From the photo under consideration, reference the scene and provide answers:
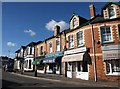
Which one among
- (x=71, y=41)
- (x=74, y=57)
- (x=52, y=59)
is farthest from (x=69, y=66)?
(x=52, y=59)

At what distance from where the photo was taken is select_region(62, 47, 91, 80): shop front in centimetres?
2025

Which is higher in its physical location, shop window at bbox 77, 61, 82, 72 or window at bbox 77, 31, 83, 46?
window at bbox 77, 31, 83, 46

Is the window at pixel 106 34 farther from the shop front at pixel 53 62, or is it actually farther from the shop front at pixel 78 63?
the shop front at pixel 53 62

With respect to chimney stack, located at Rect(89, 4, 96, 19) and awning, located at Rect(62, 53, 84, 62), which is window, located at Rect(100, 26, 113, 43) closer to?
awning, located at Rect(62, 53, 84, 62)

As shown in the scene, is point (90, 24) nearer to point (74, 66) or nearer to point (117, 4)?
point (117, 4)

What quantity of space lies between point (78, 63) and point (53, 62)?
596cm

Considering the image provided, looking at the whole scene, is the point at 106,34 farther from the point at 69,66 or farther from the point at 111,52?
the point at 69,66

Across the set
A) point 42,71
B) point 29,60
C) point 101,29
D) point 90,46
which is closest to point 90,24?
point 101,29

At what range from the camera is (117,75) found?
17750mm

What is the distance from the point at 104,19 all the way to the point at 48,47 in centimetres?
1428

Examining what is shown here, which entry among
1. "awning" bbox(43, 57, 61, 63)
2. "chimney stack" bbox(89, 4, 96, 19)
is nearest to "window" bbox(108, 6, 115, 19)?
"chimney stack" bbox(89, 4, 96, 19)

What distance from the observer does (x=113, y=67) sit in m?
18.5

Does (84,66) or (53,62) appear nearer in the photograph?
(84,66)

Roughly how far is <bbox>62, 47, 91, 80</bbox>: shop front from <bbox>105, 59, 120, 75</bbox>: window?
2.52 m
